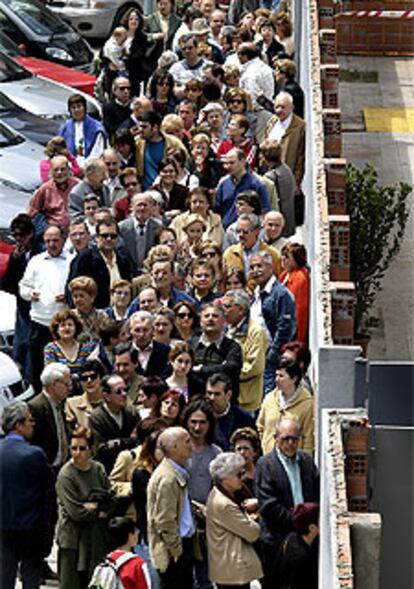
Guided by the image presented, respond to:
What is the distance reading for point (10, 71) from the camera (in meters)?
27.9

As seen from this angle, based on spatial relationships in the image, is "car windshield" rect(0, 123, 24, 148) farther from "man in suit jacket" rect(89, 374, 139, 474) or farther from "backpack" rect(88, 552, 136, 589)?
"backpack" rect(88, 552, 136, 589)

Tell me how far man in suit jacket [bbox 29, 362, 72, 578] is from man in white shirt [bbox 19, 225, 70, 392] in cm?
238

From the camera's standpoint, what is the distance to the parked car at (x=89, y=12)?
33812 millimetres

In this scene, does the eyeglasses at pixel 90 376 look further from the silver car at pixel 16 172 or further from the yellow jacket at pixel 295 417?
the silver car at pixel 16 172

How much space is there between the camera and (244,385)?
16.7 metres

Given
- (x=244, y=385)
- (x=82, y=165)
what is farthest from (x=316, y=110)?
(x=244, y=385)

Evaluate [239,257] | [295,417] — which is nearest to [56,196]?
[239,257]

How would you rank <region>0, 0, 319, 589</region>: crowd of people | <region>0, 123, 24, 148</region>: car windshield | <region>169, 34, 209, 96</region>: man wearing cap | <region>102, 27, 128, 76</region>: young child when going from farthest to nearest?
<region>102, 27, 128, 76</region>: young child, <region>0, 123, 24, 148</region>: car windshield, <region>169, 34, 209, 96</region>: man wearing cap, <region>0, 0, 319, 589</region>: crowd of people

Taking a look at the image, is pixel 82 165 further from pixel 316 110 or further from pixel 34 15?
pixel 34 15

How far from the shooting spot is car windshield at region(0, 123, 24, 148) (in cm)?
2462

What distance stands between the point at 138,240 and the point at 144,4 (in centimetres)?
1334

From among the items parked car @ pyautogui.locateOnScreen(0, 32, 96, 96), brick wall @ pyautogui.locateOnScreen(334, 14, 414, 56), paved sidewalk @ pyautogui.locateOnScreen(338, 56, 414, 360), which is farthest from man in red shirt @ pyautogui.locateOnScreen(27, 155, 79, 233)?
brick wall @ pyautogui.locateOnScreen(334, 14, 414, 56)

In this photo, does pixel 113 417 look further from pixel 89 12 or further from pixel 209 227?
pixel 89 12

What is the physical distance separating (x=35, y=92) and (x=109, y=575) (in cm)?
1434
